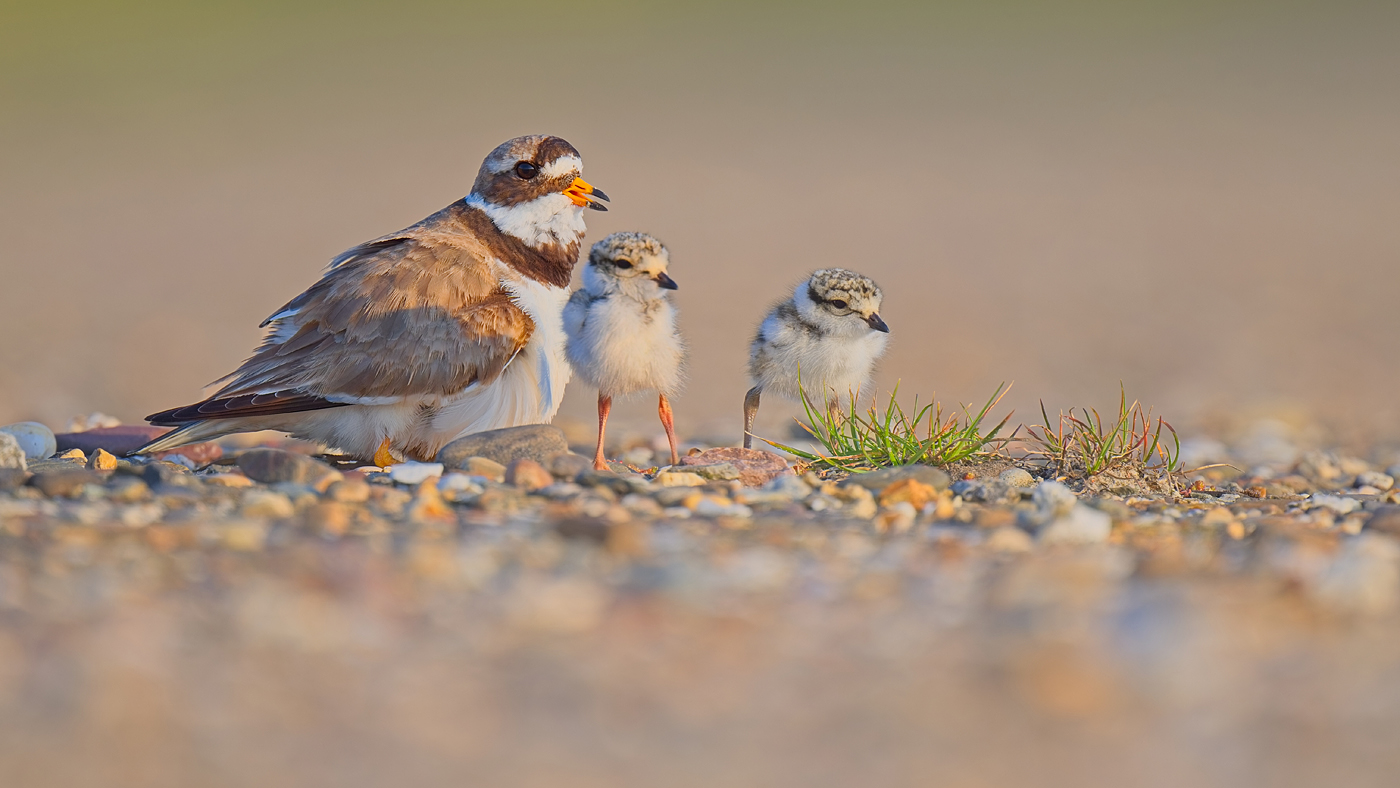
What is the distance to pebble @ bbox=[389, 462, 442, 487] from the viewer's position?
4438 millimetres

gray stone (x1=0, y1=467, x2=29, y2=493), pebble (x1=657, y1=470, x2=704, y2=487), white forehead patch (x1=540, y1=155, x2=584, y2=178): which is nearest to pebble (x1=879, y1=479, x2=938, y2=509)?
pebble (x1=657, y1=470, x2=704, y2=487)

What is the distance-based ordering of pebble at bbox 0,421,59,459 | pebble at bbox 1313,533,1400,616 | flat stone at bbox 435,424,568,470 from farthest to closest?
pebble at bbox 0,421,59,459, flat stone at bbox 435,424,568,470, pebble at bbox 1313,533,1400,616

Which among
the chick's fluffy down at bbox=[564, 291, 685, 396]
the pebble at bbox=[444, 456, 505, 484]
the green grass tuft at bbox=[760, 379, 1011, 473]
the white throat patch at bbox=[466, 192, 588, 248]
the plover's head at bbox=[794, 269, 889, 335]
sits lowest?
the pebble at bbox=[444, 456, 505, 484]

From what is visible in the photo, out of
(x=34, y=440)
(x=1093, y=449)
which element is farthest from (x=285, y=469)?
(x=1093, y=449)

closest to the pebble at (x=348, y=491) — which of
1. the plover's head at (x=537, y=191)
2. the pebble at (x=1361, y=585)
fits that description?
the plover's head at (x=537, y=191)

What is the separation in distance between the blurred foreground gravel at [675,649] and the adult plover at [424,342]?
3.85 feet

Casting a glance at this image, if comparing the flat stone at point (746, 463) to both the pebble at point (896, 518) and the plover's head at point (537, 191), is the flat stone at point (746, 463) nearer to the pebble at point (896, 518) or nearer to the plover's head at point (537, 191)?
the pebble at point (896, 518)

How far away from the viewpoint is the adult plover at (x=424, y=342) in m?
5.09

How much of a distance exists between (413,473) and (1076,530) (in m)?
2.04

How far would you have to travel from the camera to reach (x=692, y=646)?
2.90 meters

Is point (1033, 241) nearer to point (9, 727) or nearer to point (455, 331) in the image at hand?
point (455, 331)

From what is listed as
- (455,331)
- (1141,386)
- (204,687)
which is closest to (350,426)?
(455,331)

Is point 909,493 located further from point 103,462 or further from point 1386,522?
point 103,462

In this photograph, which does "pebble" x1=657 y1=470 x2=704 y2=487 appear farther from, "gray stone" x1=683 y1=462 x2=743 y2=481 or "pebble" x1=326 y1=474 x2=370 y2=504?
"pebble" x1=326 y1=474 x2=370 y2=504
